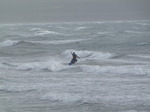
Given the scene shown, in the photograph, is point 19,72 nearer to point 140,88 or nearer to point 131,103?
point 140,88

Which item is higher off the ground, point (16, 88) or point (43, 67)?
point (43, 67)

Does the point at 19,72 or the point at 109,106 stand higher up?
the point at 19,72

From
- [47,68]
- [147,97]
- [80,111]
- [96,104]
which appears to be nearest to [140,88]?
[147,97]

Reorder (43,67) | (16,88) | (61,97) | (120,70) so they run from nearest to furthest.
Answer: (61,97)
(16,88)
(120,70)
(43,67)

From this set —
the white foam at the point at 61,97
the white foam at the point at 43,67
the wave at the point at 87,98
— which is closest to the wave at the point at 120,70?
the white foam at the point at 43,67

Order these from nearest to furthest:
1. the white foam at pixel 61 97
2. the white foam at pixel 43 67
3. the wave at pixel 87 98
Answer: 1. the wave at pixel 87 98
2. the white foam at pixel 61 97
3. the white foam at pixel 43 67

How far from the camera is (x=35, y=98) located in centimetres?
1527

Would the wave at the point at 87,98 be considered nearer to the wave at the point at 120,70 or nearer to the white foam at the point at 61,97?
the white foam at the point at 61,97


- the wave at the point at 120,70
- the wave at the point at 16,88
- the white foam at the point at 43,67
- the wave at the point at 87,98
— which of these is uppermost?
the white foam at the point at 43,67

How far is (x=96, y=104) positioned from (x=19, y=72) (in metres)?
9.54

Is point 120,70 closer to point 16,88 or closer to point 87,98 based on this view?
point 16,88

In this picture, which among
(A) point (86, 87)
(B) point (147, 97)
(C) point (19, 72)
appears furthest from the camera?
(C) point (19, 72)

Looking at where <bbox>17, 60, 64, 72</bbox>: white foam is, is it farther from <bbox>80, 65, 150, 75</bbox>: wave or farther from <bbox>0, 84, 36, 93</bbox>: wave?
<bbox>0, 84, 36, 93</bbox>: wave

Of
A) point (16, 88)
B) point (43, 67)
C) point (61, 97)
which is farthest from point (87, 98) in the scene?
point (43, 67)
